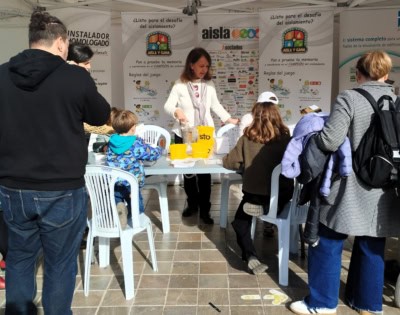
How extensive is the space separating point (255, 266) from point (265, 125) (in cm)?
96

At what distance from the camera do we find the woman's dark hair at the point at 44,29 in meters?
1.76

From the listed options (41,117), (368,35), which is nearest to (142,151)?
(41,117)

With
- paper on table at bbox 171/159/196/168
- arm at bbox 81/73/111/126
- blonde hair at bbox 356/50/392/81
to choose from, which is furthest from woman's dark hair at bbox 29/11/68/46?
blonde hair at bbox 356/50/392/81

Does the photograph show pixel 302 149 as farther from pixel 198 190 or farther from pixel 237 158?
pixel 198 190

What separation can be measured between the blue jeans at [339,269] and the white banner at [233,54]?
323 cm

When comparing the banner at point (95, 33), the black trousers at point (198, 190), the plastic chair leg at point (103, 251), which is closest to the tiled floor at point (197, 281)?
the plastic chair leg at point (103, 251)

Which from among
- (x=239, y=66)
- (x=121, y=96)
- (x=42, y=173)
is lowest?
(x=42, y=173)

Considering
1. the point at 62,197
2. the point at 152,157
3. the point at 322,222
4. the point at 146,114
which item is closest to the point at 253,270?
the point at 322,222

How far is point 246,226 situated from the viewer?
2.98 meters

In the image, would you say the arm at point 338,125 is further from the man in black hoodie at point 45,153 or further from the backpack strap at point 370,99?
the man in black hoodie at point 45,153

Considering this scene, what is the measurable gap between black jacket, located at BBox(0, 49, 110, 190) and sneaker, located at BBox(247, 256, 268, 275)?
1512 mm

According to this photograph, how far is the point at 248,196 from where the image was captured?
292 centimetres

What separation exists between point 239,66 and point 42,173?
4.04 meters

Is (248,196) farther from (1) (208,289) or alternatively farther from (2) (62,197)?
(2) (62,197)
